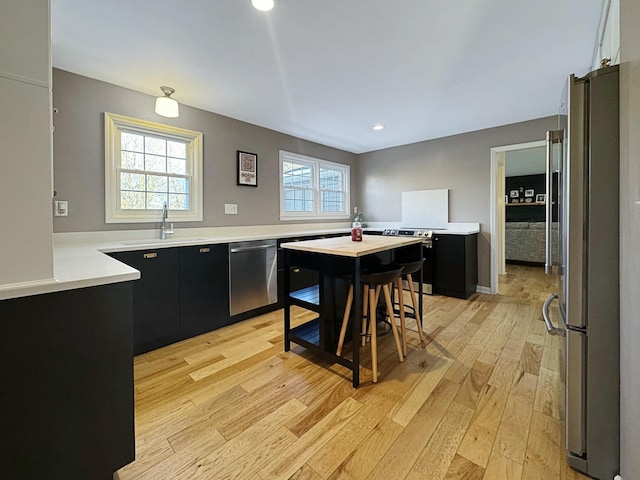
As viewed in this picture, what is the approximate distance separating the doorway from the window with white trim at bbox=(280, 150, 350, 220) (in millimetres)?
2455

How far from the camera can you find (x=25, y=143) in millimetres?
934

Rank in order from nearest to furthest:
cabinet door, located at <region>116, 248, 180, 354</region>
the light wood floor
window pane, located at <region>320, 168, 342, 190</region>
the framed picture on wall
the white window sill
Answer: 1. the light wood floor
2. cabinet door, located at <region>116, 248, 180, 354</region>
3. the framed picture on wall
4. the white window sill
5. window pane, located at <region>320, 168, 342, 190</region>

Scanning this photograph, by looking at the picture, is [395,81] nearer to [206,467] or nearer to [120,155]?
[120,155]

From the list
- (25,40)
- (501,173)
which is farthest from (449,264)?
(25,40)

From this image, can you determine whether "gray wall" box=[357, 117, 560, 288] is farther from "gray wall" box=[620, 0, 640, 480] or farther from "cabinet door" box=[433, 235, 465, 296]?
"gray wall" box=[620, 0, 640, 480]

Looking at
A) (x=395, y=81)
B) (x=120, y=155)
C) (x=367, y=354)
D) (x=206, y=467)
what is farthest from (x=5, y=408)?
(x=395, y=81)

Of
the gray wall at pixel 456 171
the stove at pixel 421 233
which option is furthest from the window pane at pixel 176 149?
the gray wall at pixel 456 171

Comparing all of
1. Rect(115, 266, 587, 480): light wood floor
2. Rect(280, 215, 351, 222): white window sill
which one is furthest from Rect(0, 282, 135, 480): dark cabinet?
Rect(280, 215, 351, 222): white window sill

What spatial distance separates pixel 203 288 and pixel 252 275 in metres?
0.54

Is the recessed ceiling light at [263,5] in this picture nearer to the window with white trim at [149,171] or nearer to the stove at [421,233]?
the window with white trim at [149,171]

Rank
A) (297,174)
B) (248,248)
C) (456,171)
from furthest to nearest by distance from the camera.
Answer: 1. (297,174)
2. (456,171)
3. (248,248)

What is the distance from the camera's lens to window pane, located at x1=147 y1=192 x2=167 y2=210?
289cm

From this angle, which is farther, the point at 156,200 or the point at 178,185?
the point at 178,185

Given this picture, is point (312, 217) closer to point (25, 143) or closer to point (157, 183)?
point (157, 183)
